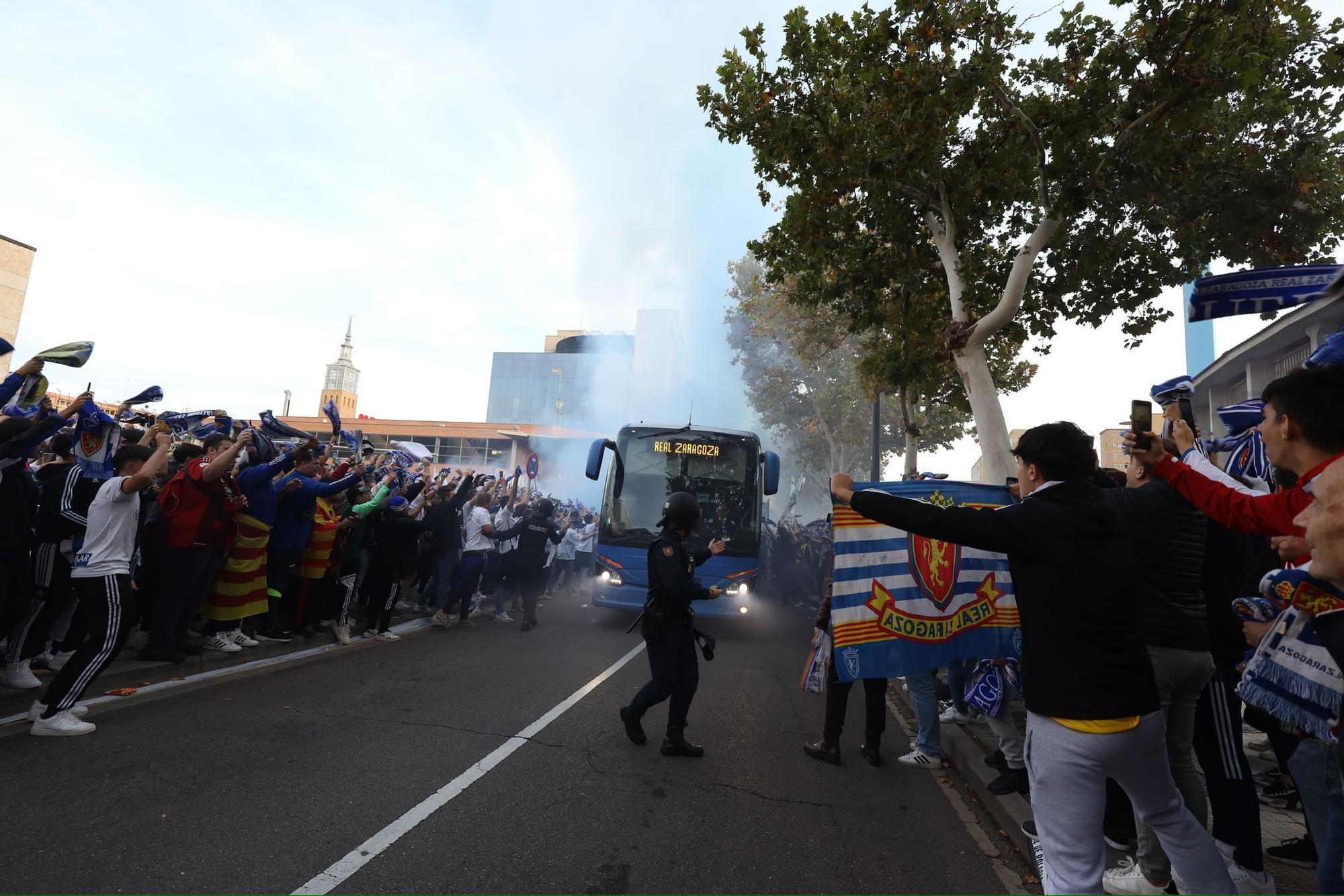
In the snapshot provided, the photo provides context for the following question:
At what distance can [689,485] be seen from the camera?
1128cm

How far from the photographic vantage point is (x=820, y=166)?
8.59 m

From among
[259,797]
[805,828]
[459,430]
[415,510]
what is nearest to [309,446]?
[415,510]

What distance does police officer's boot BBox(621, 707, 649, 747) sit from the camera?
5035 mm

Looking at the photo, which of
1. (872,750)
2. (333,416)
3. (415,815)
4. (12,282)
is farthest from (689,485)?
(12,282)

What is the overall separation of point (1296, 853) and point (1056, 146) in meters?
6.74

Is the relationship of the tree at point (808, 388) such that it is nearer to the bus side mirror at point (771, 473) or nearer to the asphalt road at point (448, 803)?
the bus side mirror at point (771, 473)

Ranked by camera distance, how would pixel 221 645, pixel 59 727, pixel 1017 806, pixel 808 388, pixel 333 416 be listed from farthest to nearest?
pixel 808 388 < pixel 333 416 < pixel 221 645 < pixel 59 727 < pixel 1017 806

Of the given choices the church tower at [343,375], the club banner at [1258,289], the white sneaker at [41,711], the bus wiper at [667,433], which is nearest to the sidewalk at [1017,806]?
the club banner at [1258,289]

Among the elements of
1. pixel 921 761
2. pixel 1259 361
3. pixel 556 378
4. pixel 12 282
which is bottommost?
pixel 921 761

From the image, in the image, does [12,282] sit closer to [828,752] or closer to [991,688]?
[828,752]

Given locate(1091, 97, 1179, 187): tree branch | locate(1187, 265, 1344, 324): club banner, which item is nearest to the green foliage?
locate(1091, 97, 1179, 187): tree branch

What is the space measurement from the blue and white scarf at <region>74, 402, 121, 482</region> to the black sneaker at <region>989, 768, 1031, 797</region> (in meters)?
6.87

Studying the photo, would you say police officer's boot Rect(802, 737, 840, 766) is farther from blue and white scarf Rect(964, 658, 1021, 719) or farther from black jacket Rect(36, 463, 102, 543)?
black jacket Rect(36, 463, 102, 543)

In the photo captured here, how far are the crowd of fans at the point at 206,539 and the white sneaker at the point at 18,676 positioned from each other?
11 millimetres
